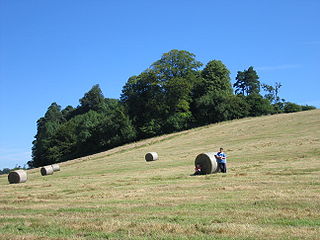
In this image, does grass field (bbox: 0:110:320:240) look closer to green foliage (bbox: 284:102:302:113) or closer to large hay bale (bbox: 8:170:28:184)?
large hay bale (bbox: 8:170:28:184)

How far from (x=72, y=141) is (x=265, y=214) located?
8714 cm

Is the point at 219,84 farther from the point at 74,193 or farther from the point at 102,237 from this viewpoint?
the point at 102,237

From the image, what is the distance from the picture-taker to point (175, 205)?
38.2 feet

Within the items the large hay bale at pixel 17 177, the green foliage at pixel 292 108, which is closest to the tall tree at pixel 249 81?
the green foliage at pixel 292 108

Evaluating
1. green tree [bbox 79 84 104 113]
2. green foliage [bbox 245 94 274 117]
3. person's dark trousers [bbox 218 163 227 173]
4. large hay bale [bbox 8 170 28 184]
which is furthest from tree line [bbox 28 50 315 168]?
person's dark trousers [bbox 218 163 227 173]

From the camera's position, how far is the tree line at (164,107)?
7500cm

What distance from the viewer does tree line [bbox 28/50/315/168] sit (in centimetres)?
7500

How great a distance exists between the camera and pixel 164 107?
76.0 m

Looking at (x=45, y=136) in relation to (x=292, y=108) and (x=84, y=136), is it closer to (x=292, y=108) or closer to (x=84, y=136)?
(x=84, y=136)

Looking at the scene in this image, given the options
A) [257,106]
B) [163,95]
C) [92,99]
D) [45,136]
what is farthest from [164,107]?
[92,99]

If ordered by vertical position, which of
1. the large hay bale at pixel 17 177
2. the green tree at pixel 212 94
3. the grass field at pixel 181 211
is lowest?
the grass field at pixel 181 211

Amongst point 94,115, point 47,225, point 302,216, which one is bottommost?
point 302,216

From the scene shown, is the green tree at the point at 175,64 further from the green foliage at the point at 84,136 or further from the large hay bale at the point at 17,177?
the large hay bale at the point at 17,177

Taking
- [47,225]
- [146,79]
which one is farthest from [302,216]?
[146,79]
